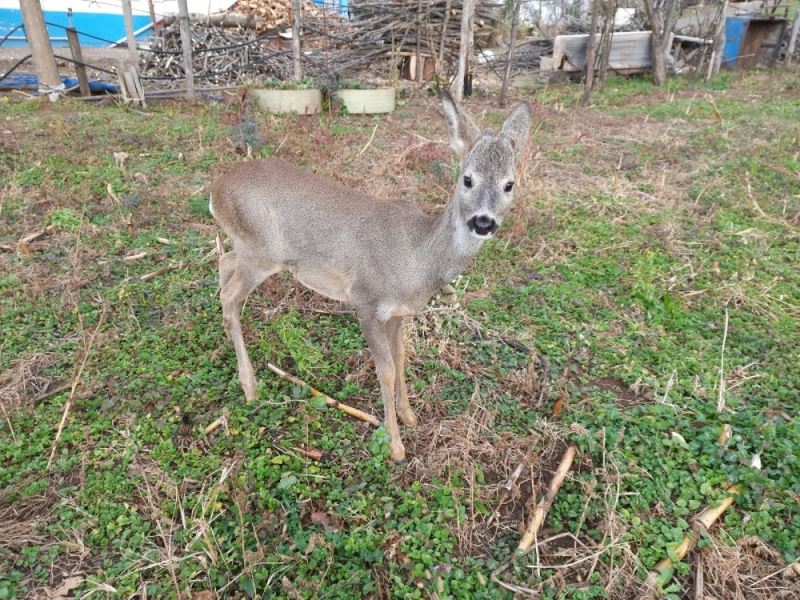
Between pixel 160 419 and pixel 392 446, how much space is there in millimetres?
1326

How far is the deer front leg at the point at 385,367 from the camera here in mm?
2740

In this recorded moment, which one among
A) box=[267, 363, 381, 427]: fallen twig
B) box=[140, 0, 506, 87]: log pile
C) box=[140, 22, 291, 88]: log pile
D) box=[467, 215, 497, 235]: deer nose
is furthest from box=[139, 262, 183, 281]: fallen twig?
box=[140, 0, 506, 87]: log pile

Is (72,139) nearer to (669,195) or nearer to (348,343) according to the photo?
(348,343)

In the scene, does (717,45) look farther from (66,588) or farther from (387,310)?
(66,588)

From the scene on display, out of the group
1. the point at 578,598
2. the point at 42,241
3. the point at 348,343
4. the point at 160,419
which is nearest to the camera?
the point at 578,598

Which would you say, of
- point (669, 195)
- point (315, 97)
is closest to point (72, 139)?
point (315, 97)

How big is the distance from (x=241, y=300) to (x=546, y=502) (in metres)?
2.12

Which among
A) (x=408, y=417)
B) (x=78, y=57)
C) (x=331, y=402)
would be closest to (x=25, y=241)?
(x=331, y=402)

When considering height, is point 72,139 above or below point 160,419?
above

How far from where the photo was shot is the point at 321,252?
115 inches

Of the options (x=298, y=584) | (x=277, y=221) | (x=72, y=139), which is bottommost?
(x=298, y=584)

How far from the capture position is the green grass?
2.26 m

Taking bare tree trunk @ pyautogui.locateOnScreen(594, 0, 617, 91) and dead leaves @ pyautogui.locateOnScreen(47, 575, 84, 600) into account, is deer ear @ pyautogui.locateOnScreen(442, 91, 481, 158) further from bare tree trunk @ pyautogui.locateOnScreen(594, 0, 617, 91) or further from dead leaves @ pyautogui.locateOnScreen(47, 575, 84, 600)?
bare tree trunk @ pyautogui.locateOnScreen(594, 0, 617, 91)

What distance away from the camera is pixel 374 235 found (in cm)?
284
